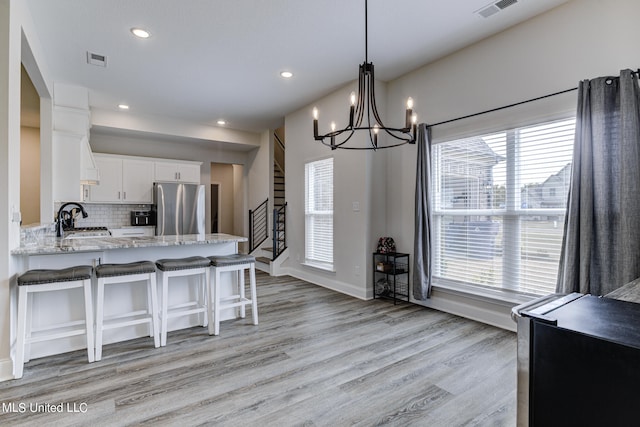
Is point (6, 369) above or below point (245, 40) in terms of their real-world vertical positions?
below

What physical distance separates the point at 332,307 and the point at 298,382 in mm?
1840

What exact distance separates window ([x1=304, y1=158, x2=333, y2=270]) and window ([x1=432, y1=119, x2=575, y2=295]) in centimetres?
174

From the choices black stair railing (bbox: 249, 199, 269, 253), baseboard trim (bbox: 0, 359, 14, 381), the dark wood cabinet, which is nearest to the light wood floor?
baseboard trim (bbox: 0, 359, 14, 381)

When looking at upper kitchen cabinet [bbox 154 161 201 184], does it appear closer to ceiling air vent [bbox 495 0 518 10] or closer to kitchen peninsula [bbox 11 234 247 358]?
kitchen peninsula [bbox 11 234 247 358]

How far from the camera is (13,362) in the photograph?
95.6 inches

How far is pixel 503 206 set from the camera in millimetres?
3434

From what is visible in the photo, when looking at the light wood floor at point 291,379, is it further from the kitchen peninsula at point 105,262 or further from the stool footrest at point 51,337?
the stool footrest at point 51,337

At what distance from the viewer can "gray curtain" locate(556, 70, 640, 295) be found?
97.0 inches

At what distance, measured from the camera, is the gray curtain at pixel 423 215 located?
13.1 ft

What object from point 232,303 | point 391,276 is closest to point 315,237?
point 391,276

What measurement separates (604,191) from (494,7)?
72.9 inches

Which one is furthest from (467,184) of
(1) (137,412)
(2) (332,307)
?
(1) (137,412)

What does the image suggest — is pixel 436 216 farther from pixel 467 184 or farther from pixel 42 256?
pixel 42 256

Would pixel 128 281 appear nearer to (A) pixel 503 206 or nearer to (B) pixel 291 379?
Answer: (B) pixel 291 379
